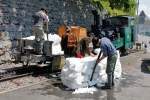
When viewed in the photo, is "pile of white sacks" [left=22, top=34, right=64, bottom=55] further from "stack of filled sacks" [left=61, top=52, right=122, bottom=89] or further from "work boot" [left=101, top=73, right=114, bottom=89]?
"work boot" [left=101, top=73, right=114, bottom=89]

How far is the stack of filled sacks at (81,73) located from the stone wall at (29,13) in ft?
25.6

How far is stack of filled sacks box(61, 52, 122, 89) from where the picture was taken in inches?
528

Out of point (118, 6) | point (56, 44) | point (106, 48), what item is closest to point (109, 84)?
point (106, 48)

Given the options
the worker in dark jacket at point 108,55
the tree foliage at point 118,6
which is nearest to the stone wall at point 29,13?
the tree foliage at point 118,6

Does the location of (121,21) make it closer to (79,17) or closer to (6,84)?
(79,17)

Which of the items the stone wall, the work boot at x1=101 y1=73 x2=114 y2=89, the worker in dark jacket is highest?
the stone wall

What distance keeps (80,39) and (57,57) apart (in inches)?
48.5

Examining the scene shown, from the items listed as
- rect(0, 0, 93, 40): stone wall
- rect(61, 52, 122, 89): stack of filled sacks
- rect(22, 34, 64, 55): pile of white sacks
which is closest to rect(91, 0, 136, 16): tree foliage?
rect(0, 0, 93, 40): stone wall

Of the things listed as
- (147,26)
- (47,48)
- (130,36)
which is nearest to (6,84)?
(47,48)

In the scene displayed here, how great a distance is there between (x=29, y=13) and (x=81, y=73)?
10.2 m

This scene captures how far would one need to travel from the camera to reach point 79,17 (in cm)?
3120

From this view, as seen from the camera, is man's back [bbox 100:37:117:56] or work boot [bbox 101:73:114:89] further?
work boot [bbox 101:73:114:89]

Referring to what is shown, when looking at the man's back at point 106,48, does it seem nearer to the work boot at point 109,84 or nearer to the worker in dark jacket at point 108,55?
the worker in dark jacket at point 108,55

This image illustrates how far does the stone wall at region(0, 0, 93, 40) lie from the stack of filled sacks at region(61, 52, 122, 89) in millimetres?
7802
